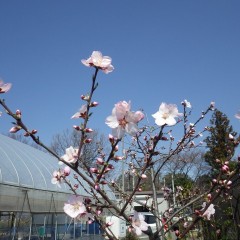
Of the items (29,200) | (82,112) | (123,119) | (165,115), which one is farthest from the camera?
(29,200)

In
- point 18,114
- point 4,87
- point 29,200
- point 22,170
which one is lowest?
point 18,114

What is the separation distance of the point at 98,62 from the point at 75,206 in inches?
35.3

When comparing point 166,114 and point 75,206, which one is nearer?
point 166,114

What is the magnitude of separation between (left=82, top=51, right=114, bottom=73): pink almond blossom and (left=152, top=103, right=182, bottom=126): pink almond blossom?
0.41 metres

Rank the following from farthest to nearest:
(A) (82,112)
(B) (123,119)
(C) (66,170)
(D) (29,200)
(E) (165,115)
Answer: (D) (29,200) < (C) (66,170) < (A) (82,112) < (E) (165,115) < (B) (123,119)

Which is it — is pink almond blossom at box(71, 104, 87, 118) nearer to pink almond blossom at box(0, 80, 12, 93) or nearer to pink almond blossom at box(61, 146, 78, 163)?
pink almond blossom at box(61, 146, 78, 163)

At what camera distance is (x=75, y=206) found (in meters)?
1.84

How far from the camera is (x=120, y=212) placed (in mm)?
1690

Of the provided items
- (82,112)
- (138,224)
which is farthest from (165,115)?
(138,224)

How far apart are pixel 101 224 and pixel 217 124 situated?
27.8 m

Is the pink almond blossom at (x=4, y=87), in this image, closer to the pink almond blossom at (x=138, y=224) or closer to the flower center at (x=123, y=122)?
the flower center at (x=123, y=122)

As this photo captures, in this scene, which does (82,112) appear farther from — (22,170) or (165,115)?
(22,170)

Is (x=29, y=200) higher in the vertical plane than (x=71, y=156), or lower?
higher

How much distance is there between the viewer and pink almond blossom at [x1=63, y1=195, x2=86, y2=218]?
5.92 ft
